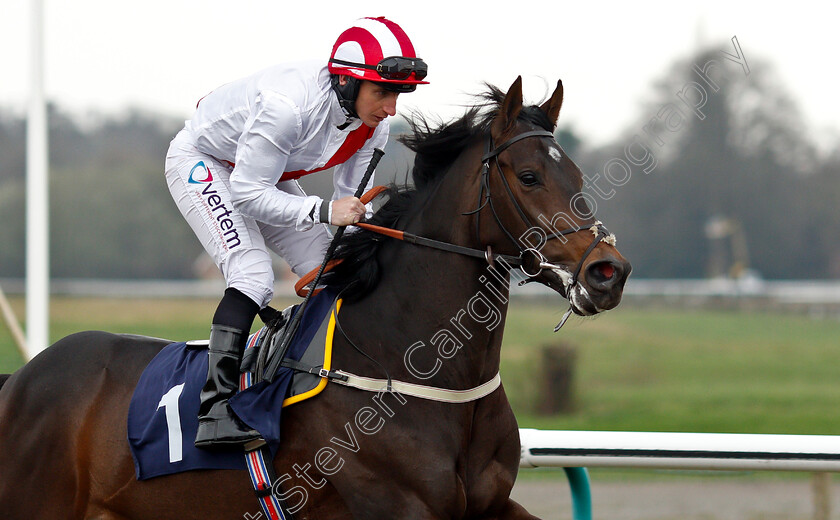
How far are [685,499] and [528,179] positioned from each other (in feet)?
16.5

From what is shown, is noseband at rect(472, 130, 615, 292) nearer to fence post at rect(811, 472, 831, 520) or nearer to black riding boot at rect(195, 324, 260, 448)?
black riding boot at rect(195, 324, 260, 448)

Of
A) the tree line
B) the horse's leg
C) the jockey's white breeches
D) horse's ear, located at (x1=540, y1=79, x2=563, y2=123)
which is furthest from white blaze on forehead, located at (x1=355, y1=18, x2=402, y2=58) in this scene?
the tree line

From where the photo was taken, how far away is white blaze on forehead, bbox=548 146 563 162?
3.09 meters

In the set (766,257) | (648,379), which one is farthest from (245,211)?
(766,257)

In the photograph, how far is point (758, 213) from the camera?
4625 cm

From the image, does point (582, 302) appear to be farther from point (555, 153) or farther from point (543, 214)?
point (555, 153)

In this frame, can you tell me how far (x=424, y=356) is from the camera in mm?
3209

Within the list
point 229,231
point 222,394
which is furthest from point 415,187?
point 222,394

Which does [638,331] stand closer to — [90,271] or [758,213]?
[758,213]

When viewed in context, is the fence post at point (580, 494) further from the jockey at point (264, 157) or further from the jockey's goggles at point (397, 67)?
the jockey's goggles at point (397, 67)

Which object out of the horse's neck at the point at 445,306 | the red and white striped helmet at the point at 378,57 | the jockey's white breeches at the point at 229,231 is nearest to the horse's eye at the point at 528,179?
the horse's neck at the point at 445,306

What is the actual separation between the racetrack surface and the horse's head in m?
3.80

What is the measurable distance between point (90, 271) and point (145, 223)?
10.9 ft

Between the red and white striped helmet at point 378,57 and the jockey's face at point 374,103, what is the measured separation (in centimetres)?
6
